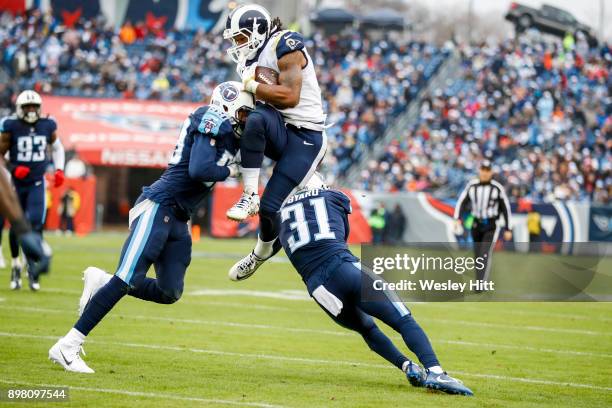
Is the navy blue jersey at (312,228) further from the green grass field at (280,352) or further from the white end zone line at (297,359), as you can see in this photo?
the white end zone line at (297,359)

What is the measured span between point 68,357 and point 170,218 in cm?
111

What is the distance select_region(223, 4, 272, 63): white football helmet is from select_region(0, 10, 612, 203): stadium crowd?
19759 mm

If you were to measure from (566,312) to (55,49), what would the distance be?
78.1ft

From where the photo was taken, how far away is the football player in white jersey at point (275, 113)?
6.57m

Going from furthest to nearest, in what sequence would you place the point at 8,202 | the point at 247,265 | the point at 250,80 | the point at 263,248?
→ the point at 247,265
the point at 263,248
the point at 250,80
the point at 8,202

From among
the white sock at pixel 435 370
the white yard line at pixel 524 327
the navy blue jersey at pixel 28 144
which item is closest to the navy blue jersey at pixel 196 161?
the white sock at pixel 435 370

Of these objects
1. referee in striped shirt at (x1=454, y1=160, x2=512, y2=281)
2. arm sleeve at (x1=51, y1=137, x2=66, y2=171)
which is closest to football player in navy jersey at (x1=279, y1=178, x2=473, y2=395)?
arm sleeve at (x1=51, y1=137, x2=66, y2=171)

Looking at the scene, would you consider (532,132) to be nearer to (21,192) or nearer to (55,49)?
(55,49)

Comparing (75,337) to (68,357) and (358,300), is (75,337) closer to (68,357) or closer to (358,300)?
(68,357)

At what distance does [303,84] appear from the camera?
6.80 meters

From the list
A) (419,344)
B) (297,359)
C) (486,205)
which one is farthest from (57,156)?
(419,344)

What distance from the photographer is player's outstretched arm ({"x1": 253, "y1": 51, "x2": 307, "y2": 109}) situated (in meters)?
6.52

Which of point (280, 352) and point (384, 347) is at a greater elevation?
point (384, 347)

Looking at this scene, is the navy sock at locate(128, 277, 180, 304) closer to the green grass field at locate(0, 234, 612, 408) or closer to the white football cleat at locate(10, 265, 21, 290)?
the green grass field at locate(0, 234, 612, 408)
